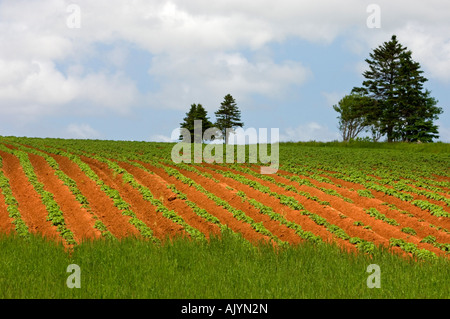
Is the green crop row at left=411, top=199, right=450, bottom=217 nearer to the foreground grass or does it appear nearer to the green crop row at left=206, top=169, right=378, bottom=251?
the green crop row at left=206, top=169, right=378, bottom=251

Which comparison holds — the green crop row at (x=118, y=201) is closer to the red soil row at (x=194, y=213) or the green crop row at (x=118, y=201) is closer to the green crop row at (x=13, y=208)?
the red soil row at (x=194, y=213)

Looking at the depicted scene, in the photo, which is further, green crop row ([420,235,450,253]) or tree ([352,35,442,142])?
tree ([352,35,442,142])

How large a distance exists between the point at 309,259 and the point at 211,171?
15.1 meters

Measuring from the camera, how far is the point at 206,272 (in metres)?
8.70

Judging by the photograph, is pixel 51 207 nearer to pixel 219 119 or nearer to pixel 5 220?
pixel 5 220

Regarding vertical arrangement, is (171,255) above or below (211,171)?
Result: below

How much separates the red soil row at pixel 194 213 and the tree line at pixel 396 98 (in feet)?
165

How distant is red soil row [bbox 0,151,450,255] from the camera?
1430 cm

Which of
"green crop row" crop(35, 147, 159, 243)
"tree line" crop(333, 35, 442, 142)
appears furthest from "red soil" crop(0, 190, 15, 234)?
"tree line" crop(333, 35, 442, 142)

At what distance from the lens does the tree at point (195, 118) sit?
8031 cm
